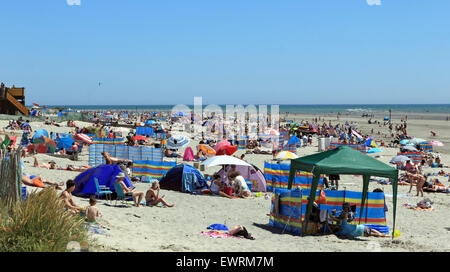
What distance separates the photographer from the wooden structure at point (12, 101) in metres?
40.8

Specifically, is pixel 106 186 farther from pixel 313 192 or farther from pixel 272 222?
pixel 313 192

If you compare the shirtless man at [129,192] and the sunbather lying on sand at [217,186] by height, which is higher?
the shirtless man at [129,192]

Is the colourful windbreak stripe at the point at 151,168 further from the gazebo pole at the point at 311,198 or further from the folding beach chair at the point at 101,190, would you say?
the gazebo pole at the point at 311,198

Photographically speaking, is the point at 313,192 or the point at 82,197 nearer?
the point at 313,192

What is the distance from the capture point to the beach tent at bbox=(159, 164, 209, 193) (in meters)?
14.5

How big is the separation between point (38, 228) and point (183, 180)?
7.97 metres

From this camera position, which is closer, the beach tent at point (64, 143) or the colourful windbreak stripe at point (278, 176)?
the colourful windbreak stripe at point (278, 176)

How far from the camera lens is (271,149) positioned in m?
28.1

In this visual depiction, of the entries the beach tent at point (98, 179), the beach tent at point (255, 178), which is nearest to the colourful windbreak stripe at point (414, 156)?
the beach tent at point (255, 178)

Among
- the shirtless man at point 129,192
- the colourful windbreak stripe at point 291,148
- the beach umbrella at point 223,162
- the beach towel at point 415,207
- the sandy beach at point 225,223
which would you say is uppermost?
the beach umbrella at point 223,162

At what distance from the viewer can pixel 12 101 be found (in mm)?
41375

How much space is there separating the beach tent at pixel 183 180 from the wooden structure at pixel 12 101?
99.9 ft

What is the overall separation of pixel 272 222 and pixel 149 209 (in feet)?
9.35
